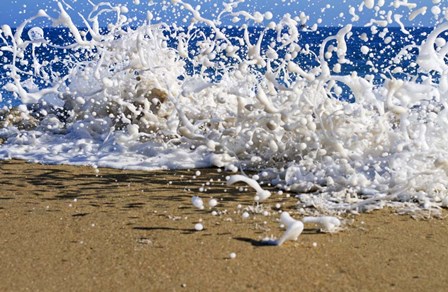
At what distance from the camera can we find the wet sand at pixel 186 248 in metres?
2.30

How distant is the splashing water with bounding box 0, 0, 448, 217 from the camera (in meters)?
3.46

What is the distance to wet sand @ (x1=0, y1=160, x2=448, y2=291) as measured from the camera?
2.30 meters

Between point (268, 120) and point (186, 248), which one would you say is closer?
point (186, 248)

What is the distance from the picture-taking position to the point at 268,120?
422 cm

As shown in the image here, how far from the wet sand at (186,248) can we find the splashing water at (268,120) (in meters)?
0.38

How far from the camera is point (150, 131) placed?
198 inches

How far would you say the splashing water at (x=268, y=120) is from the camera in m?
3.46

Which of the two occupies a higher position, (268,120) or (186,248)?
(268,120)

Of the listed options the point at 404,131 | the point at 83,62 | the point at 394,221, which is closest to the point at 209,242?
the point at 394,221

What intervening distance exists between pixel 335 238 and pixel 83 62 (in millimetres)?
3423

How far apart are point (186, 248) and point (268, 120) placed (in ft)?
5.76

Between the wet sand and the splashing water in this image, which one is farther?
the splashing water

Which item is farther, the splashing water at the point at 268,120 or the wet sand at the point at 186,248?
the splashing water at the point at 268,120

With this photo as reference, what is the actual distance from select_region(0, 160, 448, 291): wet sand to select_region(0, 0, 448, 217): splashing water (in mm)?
379
